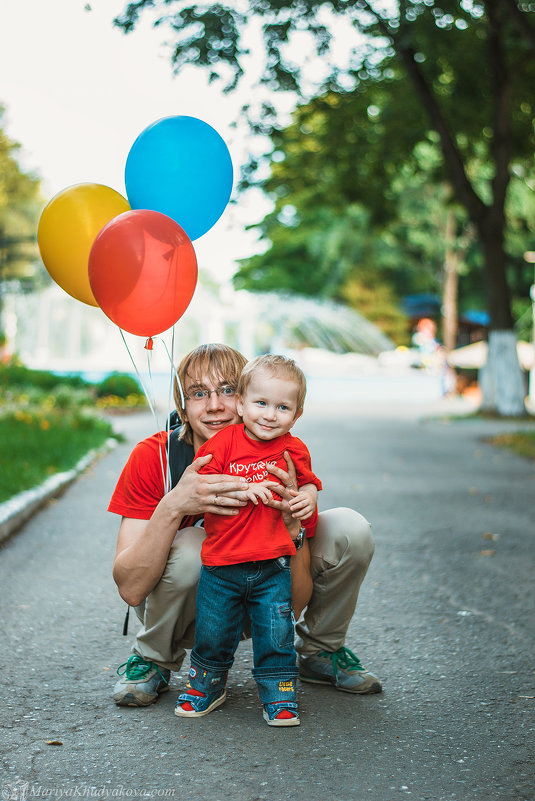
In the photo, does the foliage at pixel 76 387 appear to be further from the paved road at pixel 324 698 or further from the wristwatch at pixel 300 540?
the wristwatch at pixel 300 540

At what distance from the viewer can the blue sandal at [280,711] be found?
337 cm

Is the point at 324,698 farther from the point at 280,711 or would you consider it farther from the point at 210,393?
the point at 210,393

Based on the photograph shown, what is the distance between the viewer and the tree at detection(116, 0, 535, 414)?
14.1 meters

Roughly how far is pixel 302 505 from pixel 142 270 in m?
1.06

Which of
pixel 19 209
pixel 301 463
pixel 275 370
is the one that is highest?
pixel 19 209

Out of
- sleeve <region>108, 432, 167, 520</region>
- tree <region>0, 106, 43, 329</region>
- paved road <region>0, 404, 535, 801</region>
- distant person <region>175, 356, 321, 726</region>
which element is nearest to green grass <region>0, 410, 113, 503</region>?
paved road <region>0, 404, 535, 801</region>

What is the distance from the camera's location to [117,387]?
21.3 m

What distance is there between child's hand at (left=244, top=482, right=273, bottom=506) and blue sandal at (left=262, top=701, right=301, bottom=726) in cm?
76

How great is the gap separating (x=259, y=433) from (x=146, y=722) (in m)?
1.15

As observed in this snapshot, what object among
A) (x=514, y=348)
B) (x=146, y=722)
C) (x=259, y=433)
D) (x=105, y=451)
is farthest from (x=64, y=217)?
(x=514, y=348)

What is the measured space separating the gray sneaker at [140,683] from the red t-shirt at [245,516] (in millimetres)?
596

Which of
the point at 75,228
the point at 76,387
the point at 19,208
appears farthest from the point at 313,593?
the point at 19,208

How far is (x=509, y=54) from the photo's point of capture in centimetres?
1967
